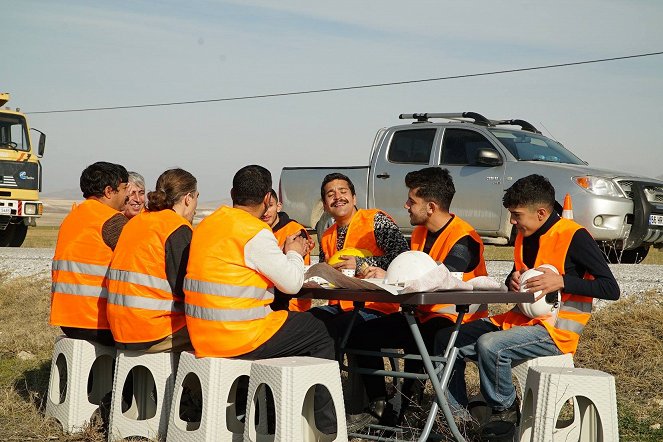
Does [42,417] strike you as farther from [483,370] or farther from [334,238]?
[483,370]

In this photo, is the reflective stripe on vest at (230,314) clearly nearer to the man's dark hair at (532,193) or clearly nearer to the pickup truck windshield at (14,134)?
the man's dark hair at (532,193)

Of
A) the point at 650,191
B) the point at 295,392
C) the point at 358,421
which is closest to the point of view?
the point at 295,392

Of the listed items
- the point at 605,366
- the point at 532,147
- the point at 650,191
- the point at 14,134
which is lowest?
the point at 605,366

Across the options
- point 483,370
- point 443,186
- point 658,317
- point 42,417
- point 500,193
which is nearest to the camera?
point 483,370

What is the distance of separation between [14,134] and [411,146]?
1129 centimetres

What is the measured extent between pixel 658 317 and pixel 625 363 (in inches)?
33.5

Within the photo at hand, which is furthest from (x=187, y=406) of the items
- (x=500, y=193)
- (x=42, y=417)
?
(x=500, y=193)

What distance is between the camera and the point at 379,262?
20.6 feet

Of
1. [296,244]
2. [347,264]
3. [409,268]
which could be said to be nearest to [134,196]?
[347,264]

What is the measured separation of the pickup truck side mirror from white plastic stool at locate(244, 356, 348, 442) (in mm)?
7718

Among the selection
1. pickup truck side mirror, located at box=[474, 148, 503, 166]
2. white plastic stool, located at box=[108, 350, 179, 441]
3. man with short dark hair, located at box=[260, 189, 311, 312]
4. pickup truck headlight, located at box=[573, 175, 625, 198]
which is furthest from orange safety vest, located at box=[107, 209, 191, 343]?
pickup truck headlight, located at box=[573, 175, 625, 198]

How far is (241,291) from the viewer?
4.96 metres

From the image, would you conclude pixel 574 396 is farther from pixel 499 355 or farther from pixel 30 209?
pixel 30 209

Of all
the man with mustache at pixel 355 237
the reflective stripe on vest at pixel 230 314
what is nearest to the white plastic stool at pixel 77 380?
the reflective stripe on vest at pixel 230 314
